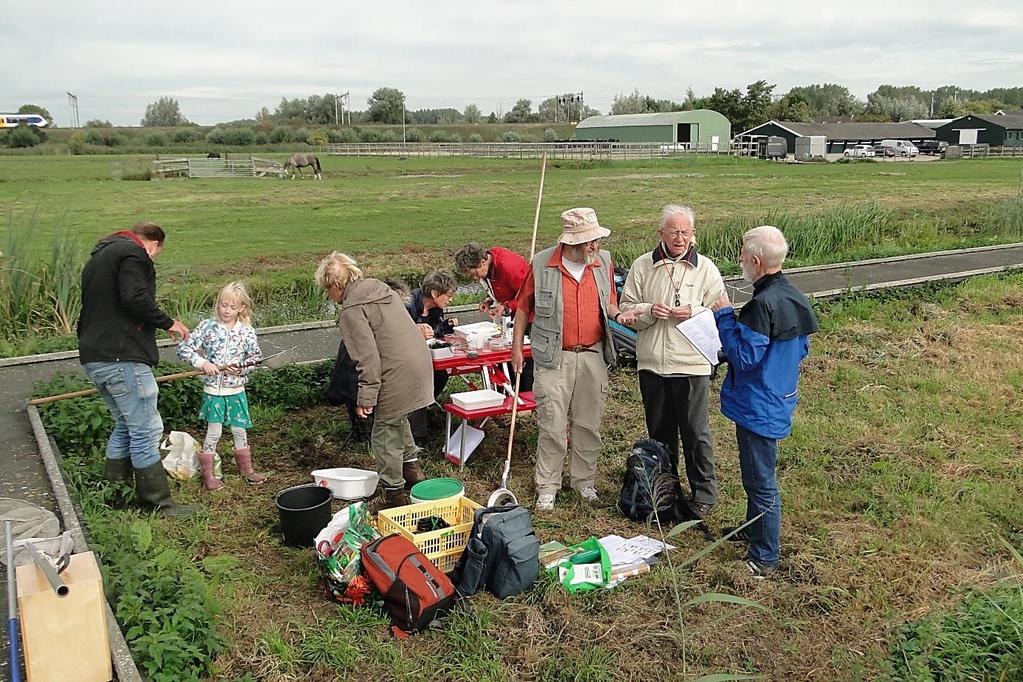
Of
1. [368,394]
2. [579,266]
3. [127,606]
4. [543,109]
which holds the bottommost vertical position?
[127,606]

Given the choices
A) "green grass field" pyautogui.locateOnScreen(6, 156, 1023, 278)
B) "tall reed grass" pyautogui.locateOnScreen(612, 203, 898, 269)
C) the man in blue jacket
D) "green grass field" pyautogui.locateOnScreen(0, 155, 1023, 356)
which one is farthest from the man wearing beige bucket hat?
"tall reed grass" pyautogui.locateOnScreen(612, 203, 898, 269)

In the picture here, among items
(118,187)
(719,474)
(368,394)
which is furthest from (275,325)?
(118,187)

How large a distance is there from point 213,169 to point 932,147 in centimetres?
5375

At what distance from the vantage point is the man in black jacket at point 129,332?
15.4ft

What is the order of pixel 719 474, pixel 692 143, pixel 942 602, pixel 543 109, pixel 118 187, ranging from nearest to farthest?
1. pixel 942 602
2. pixel 719 474
3. pixel 118 187
4. pixel 692 143
5. pixel 543 109

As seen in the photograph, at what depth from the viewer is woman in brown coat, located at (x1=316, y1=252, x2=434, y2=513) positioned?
16.2 ft

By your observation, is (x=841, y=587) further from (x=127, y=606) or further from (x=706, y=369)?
(x=127, y=606)

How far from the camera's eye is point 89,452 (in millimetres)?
6031

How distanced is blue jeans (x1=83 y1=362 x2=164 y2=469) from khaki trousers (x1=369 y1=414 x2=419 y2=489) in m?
1.33

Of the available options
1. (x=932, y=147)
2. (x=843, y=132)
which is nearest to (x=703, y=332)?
(x=843, y=132)

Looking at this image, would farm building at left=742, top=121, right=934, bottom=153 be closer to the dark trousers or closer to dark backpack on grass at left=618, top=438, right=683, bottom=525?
the dark trousers

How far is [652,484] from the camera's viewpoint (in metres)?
5.00

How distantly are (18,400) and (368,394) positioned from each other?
3727mm

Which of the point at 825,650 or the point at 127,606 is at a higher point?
the point at 127,606
